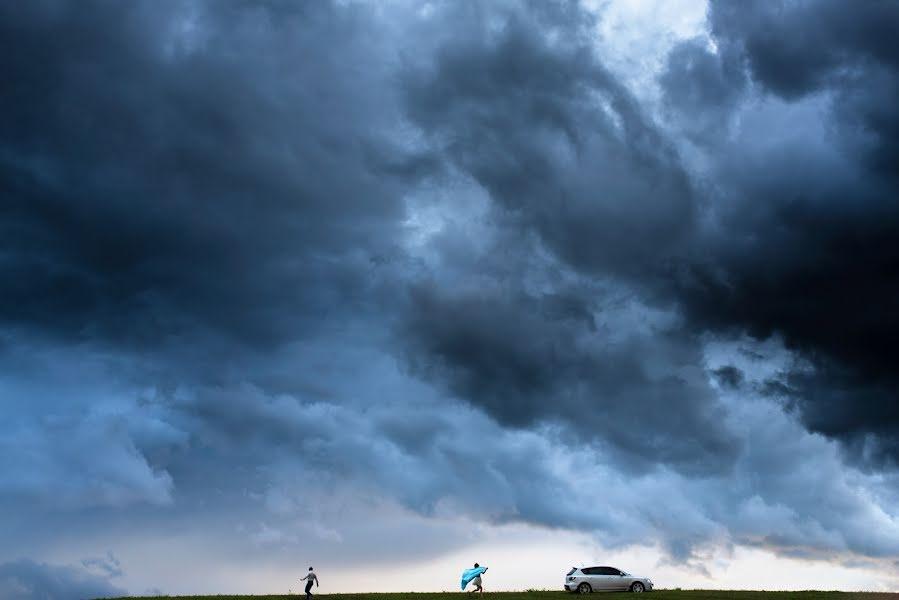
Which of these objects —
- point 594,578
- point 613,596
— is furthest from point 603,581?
point 613,596

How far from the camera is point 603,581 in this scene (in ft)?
174

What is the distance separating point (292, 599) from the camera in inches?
1929

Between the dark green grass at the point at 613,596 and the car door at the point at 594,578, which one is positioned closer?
the dark green grass at the point at 613,596

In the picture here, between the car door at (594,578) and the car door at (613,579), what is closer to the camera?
the car door at (594,578)

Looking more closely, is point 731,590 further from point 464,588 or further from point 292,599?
point 292,599

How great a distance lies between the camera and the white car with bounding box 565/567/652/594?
5284 centimetres

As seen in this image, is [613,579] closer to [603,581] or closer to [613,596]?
[603,581]

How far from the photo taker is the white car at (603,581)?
2080 inches

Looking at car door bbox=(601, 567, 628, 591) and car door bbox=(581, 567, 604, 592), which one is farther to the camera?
car door bbox=(601, 567, 628, 591)

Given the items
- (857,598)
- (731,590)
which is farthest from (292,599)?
(857,598)

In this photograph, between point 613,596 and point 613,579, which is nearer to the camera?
point 613,596

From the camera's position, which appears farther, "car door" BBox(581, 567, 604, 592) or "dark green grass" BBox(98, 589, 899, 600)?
"car door" BBox(581, 567, 604, 592)

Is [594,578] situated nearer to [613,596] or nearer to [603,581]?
[603,581]

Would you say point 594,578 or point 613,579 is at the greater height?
point 594,578
